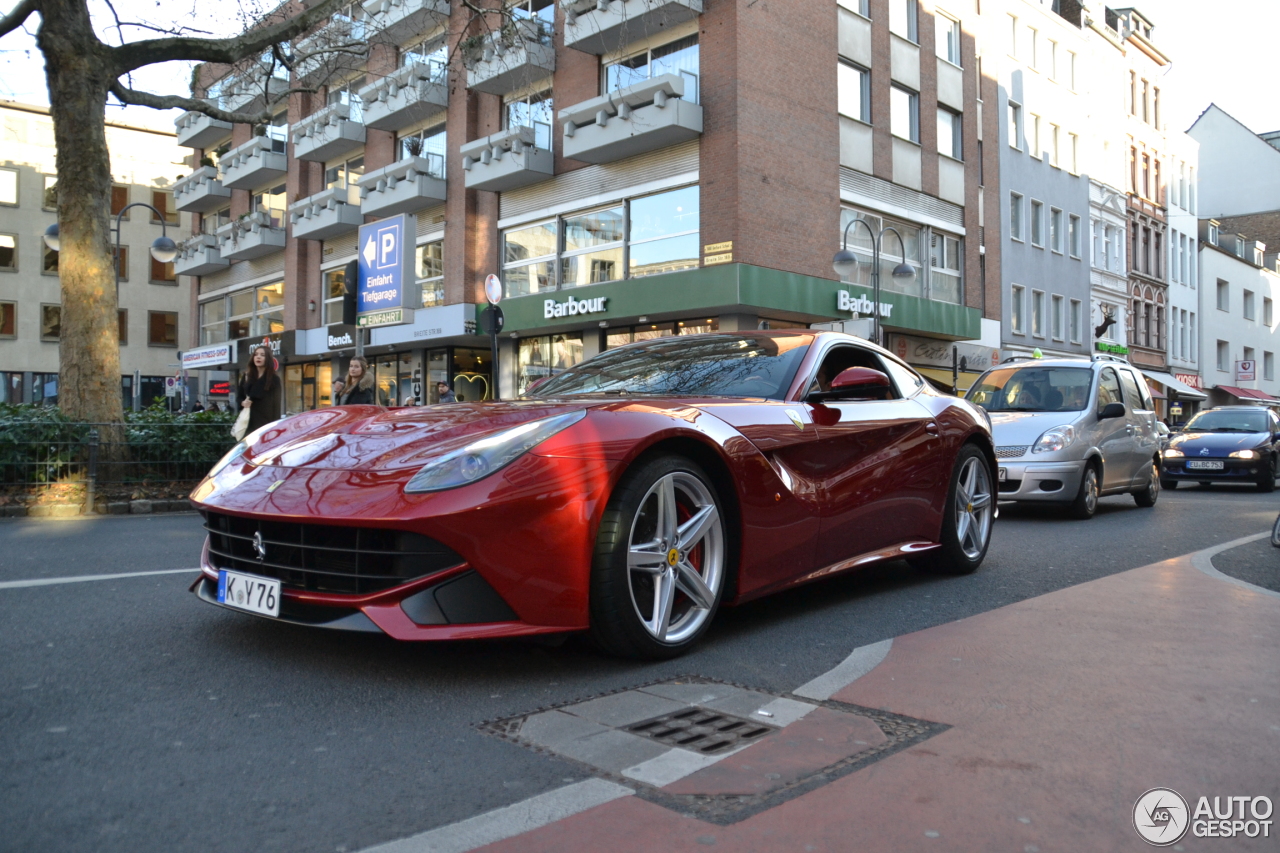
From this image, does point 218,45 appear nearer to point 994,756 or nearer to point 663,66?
point 663,66

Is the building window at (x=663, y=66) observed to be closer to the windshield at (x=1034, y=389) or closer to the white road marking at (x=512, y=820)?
the windshield at (x=1034, y=389)

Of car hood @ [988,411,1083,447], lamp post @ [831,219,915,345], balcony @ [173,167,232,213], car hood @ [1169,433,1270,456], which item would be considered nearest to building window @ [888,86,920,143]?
lamp post @ [831,219,915,345]

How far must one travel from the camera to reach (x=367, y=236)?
1706 centimetres

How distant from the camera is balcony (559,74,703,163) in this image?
21.9m

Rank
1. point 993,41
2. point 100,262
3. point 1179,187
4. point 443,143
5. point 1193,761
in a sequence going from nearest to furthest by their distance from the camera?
point 1193,761
point 100,262
point 443,143
point 993,41
point 1179,187

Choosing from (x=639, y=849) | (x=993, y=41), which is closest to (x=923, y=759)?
(x=639, y=849)

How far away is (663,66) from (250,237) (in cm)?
2009

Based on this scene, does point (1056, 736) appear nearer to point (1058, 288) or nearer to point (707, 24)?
point (707, 24)

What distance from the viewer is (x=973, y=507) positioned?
19.8 feet

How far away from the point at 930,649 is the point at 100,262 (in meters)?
11.4

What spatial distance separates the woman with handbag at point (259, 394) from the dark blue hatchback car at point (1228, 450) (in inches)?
526

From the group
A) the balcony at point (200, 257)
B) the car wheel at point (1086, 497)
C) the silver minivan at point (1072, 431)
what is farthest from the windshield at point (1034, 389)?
the balcony at point (200, 257)

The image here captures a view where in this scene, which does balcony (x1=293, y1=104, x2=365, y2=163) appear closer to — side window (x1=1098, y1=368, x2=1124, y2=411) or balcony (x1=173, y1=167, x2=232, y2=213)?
balcony (x1=173, y1=167, x2=232, y2=213)

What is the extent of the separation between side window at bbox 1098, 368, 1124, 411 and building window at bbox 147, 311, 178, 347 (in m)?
50.0
